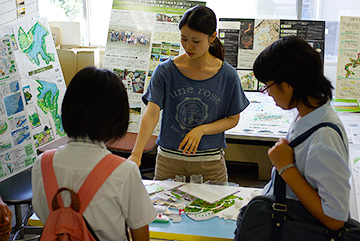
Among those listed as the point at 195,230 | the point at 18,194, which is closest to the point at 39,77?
the point at 18,194

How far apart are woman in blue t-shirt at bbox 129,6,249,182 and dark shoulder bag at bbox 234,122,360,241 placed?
646mm

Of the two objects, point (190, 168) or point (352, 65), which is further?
point (352, 65)

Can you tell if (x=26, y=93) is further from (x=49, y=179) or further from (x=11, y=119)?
(x=49, y=179)

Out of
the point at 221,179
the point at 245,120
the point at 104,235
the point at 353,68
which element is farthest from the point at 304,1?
the point at 104,235

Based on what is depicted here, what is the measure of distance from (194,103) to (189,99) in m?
0.03

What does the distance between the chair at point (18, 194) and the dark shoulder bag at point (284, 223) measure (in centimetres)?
156

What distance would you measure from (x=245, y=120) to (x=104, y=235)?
2.69 metres

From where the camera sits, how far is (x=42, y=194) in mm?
1167

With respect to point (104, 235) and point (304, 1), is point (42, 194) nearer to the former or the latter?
point (104, 235)

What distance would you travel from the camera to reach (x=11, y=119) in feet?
9.34

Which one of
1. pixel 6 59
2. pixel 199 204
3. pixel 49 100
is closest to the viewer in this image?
pixel 199 204

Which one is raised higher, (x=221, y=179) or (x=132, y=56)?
(x=132, y=56)

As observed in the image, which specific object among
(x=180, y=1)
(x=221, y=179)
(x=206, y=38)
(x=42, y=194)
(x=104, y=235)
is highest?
(x=180, y=1)

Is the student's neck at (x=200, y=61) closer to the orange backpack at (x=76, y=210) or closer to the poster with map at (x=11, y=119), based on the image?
the orange backpack at (x=76, y=210)
